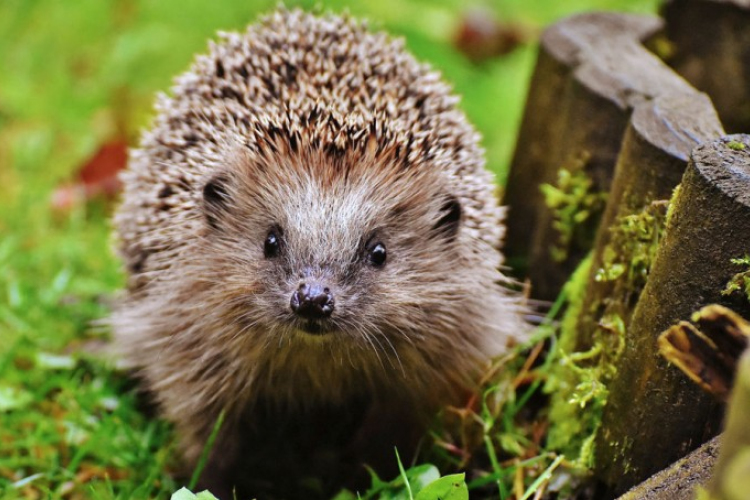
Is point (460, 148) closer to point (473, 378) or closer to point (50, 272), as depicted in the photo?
point (473, 378)

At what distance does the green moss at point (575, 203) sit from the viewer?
2682 mm

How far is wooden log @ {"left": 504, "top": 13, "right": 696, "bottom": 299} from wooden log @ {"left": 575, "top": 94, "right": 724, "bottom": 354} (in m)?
0.23

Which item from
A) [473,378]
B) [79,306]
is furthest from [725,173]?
[79,306]

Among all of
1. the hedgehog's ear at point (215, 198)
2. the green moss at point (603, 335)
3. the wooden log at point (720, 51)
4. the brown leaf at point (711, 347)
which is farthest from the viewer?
the wooden log at point (720, 51)

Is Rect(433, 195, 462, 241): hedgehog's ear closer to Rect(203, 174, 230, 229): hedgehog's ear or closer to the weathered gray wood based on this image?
Rect(203, 174, 230, 229): hedgehog's ear

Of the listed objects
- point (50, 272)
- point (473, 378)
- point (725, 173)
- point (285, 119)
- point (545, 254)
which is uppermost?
point (725, 173)

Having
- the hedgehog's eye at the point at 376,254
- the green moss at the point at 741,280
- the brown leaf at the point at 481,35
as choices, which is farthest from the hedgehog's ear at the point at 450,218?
the brown leaf at the point at 481,35

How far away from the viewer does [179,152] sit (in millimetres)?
2570

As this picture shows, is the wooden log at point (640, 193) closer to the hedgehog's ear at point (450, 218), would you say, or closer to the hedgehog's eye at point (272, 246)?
the hedgehog's ear at point (450, 218)

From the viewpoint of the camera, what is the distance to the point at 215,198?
7.86 feet

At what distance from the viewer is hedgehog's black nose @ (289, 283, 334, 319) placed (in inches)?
79.0

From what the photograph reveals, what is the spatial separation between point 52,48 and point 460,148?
3.49m

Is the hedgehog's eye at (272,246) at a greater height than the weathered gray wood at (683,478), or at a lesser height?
greater

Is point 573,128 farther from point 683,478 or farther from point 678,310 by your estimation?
point 683,478
